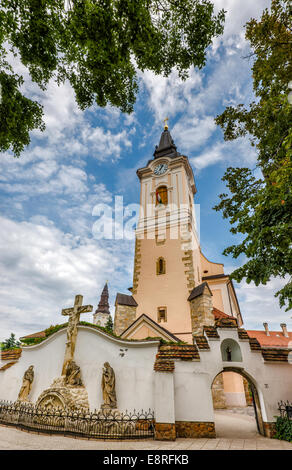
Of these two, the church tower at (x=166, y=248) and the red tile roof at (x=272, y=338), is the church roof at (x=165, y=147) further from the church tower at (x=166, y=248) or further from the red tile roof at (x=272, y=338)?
the red tile roof at (x=272, y=338)

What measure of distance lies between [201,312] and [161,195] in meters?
10.5

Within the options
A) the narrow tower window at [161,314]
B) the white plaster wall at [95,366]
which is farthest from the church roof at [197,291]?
the white plaster wall at [95,366]

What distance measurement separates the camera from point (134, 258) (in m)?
17.8

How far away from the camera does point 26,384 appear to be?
8.68m

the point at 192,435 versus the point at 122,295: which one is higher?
the point at 122,295

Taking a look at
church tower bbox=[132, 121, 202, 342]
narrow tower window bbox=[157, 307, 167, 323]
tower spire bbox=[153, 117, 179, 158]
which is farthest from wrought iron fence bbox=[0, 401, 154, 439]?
tower spire bbox=[153, 117, 179, 158]

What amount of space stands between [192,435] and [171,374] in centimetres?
177

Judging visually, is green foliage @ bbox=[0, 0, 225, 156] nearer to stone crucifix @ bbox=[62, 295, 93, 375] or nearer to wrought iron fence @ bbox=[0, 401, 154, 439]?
stone crucifix @ bbox=[62, 295, 93, 375]

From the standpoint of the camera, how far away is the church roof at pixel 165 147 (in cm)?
2450

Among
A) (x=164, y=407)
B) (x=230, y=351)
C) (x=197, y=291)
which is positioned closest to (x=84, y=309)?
(x=164, y=407)

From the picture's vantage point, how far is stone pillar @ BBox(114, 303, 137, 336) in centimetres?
1384

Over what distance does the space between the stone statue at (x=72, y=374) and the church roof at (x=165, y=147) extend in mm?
20706
